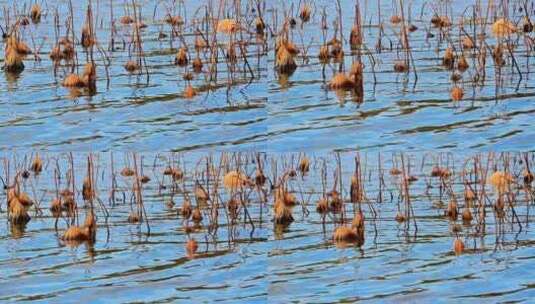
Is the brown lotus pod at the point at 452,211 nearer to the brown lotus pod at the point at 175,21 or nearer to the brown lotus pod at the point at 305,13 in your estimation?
the brown lotus pod at the point at 175,21

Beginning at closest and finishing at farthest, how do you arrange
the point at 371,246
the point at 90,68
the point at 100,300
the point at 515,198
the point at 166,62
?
1. the point at 100,300
2. the point at 371,246
3. the point at 515,198
4. the point at 90,68
5. the point at 166,62

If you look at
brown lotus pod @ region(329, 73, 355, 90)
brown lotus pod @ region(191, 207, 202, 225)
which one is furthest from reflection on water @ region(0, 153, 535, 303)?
brown lotus pod @ region(329, 73, 355, 90)

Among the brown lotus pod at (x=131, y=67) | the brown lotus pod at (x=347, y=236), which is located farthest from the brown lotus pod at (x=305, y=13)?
the brown lotus pod at (x=347, y=236)

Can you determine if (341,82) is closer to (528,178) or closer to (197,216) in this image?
(528,178)

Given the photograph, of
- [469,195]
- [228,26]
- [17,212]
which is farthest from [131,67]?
[469,195]

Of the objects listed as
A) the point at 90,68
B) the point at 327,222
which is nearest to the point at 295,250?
the point at 327,222

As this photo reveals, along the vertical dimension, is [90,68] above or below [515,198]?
above

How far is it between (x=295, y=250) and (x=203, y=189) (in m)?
0.69

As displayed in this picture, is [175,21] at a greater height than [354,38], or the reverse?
[175,21]

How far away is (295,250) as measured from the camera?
9453 mm

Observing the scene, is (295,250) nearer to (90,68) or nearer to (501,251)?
(501,251)

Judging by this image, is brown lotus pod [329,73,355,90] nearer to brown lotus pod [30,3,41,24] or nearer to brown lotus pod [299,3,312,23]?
brown lotus pod [299,3,312,23]

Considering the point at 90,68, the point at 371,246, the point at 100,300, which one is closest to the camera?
the point at 100,300

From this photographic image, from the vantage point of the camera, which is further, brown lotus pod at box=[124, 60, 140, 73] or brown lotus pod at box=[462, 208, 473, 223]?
brown lotus pod at box=[124, 60, 140, 73]
